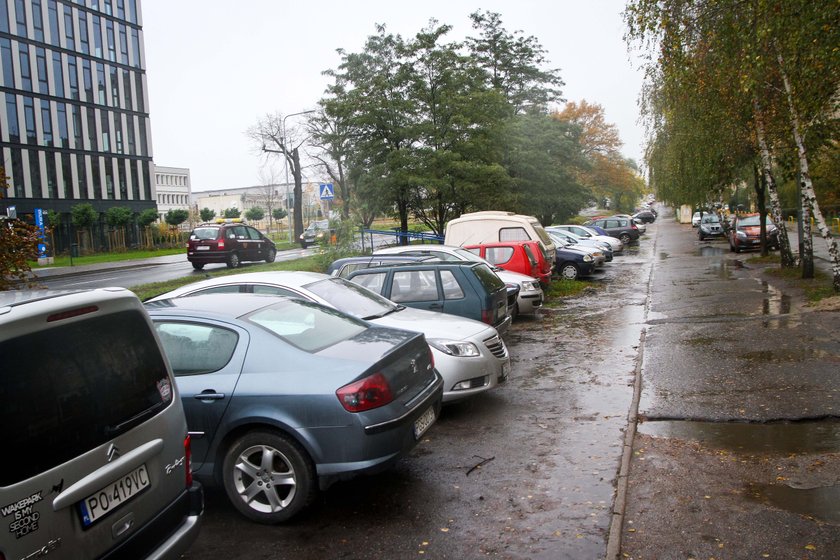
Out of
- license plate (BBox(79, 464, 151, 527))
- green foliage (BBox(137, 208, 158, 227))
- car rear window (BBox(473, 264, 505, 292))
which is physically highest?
green foliage (BBox(137, 208, 158, 227))

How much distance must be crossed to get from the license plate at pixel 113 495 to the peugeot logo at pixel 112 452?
112mm

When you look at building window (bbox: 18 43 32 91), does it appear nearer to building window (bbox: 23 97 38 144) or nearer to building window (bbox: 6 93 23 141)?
building window (bbox: 23 97 38 144)

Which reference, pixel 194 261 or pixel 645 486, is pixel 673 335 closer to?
pixel 645 486

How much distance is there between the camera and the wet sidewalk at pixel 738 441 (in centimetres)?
430

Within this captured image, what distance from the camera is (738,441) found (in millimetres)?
6141

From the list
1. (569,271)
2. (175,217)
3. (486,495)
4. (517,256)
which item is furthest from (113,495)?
(175,217)

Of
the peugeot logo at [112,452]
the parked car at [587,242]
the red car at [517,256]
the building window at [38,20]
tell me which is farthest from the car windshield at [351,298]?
the building window at [38,20]

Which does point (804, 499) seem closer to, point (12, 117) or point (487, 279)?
point (487, 279)

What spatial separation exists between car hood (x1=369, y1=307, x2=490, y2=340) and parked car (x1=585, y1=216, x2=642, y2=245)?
35.9m

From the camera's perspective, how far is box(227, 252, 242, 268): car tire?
87.3ft

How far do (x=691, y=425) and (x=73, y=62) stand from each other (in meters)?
55.5

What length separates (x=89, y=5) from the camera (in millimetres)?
52156

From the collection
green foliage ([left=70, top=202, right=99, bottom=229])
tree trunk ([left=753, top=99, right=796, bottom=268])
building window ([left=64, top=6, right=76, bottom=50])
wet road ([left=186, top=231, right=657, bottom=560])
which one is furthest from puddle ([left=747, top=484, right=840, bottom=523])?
building window ([left=64, top=6, right=76, bottom=50])

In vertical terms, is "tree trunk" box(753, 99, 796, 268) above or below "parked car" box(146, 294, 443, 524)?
above
